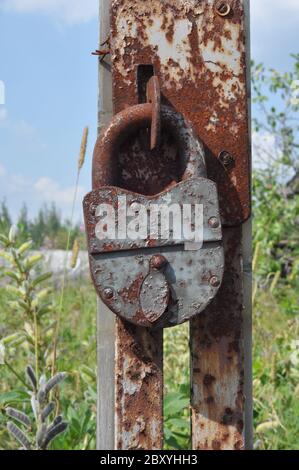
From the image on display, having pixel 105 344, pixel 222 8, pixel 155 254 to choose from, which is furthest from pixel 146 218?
pixel 222 8

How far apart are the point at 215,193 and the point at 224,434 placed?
408mm

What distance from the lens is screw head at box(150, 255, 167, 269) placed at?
3.13 feet

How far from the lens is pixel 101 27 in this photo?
3.77ft

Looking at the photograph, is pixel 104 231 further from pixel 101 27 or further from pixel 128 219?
pixel 101 27

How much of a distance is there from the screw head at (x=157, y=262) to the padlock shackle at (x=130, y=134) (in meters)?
0.15

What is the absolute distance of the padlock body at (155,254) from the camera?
962 millimetres

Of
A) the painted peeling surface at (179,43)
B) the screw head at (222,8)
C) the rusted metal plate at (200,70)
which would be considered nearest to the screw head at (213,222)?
the rusted metal plate at (200,70)

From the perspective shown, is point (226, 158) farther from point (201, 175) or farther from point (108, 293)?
point (108, 293)

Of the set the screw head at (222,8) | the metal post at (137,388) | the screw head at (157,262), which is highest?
the screw head at (222,8)

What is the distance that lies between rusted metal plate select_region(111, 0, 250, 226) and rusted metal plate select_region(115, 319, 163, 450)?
250 millimetres

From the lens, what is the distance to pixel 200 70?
1096mm

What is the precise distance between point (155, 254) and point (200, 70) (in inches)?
13.8

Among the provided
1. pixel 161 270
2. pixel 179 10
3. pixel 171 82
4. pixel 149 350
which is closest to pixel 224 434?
pixel 149 350

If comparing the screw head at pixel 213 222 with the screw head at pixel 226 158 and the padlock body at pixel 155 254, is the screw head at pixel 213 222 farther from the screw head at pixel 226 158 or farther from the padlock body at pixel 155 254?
the screw head at pixel 226 158
